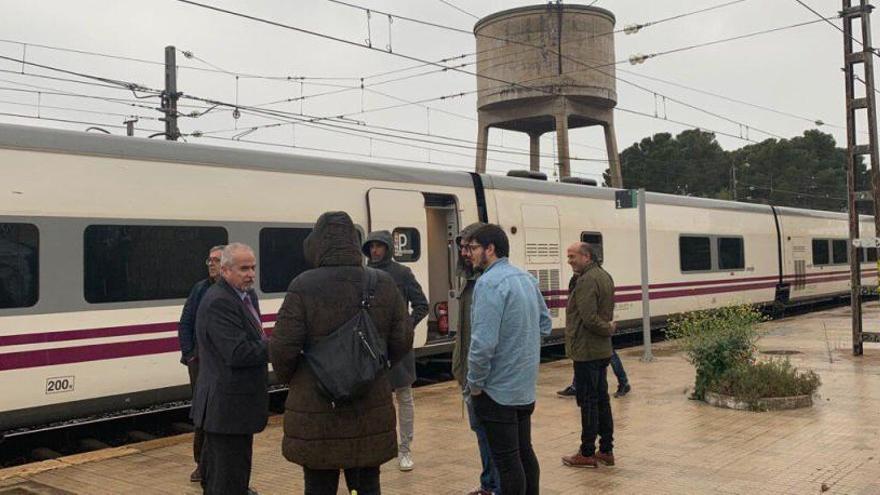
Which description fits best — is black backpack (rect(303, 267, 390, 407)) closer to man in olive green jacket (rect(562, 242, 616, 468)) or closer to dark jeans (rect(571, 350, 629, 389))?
man in olive green jacket (rect(562, 242, 616, 468))

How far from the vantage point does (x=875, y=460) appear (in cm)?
596

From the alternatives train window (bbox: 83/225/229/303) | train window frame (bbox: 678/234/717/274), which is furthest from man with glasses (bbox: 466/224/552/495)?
train window frame (bbox: 678/234/717/274)

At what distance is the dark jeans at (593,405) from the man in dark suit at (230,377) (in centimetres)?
274

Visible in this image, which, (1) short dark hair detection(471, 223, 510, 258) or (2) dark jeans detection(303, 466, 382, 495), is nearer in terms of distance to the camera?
(2) dark jeans detection(303, 466, 382, 495)

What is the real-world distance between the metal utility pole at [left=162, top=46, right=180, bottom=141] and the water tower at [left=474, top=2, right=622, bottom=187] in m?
14.6

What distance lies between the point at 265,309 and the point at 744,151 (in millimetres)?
63697

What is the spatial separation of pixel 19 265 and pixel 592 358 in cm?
491

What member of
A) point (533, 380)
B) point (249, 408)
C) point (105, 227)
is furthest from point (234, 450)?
point (105, 227)

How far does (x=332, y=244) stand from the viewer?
349cm

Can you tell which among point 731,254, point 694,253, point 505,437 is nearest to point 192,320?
point 505,437

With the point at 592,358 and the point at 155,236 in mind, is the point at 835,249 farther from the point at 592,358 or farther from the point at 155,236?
the point at 155,236

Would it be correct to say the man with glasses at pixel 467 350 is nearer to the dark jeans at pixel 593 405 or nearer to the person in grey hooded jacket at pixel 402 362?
the person in grey hooded jacket at pixel 402 362

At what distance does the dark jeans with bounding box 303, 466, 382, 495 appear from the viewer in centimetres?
346

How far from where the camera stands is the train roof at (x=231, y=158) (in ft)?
22.5
